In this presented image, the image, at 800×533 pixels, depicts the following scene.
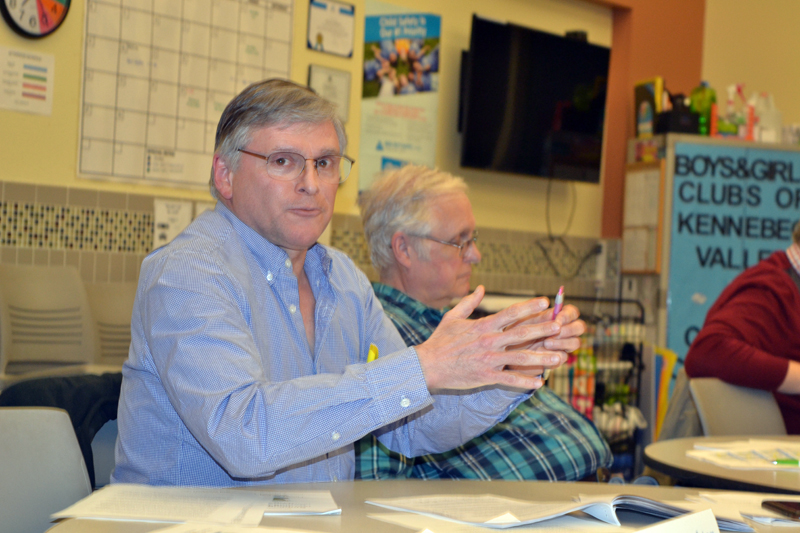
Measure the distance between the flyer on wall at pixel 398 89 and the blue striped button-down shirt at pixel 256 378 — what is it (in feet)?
8.32

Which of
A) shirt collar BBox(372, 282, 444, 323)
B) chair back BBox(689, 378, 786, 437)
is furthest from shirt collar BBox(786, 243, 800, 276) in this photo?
shirt collar BBox(372, 282, 444, 323)

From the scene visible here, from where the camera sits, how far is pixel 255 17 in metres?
3.73

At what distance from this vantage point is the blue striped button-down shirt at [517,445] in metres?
1.97

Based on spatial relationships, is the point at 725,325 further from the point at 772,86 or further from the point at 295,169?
the point at 772,86

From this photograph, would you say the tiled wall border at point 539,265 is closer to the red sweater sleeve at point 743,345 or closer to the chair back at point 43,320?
the chair back at point 43,320

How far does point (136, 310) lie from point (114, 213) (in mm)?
2165

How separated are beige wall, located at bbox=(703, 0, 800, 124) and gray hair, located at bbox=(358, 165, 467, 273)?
3.91 metres

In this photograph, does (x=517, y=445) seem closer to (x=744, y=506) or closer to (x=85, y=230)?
(x=744, y=506)

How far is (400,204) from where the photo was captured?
2.35m

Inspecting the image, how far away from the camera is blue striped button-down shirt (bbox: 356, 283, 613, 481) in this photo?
77.6 inches

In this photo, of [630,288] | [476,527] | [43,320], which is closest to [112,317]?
[43,320]

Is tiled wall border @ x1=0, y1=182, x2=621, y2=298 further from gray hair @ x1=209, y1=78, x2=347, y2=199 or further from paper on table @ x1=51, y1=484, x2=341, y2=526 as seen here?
paper on table @ x1=51, y1=484, x2=341, y2=526

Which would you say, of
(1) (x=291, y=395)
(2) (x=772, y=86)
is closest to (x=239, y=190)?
(1) (x=291, y=395)

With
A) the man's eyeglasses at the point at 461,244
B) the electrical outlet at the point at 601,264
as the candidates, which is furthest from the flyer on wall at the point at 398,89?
the man's eyeglasses at the point at 461,244
